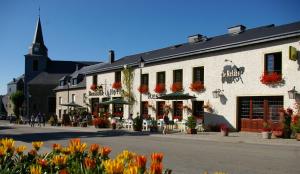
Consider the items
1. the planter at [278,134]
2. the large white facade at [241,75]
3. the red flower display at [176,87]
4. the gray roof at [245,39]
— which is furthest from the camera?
the red flower display at [176,87]

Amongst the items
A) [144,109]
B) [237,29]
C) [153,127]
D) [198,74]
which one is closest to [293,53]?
[198,74]

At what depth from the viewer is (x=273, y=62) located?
21688 millimetres

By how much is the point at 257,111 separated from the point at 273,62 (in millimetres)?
3109

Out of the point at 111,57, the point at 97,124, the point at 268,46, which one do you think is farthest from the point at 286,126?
the point at 111,57

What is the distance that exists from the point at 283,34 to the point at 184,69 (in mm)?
8831

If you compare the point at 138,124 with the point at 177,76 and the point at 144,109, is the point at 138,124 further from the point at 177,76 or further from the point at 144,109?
the point at 144,109

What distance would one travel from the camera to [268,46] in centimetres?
2183

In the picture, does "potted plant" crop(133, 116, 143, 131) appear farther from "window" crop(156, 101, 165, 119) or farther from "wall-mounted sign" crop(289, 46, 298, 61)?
"wall-mounted sign" crop(289, 46, 298, 61)

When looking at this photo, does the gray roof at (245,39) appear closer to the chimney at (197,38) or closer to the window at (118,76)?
the chimney at (197,38)

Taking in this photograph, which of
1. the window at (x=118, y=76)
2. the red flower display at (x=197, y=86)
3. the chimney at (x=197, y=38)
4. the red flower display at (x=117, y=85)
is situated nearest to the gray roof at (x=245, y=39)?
the chimney at (x=197, y=38)

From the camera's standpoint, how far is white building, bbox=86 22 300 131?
68.6ft

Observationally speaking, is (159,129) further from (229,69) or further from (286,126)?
(286,126)

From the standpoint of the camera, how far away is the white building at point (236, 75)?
2092cm

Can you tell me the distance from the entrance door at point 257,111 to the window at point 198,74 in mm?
3993
